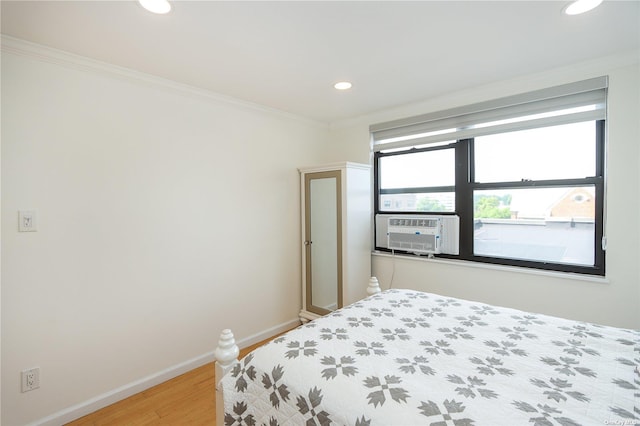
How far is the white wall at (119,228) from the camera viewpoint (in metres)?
1.80

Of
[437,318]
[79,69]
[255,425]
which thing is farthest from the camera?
[79,69]

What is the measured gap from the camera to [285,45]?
1865 mm

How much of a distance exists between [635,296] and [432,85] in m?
2.05

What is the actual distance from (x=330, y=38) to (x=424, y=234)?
76.3 inches

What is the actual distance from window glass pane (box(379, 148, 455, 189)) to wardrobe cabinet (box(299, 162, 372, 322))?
10.5 inches

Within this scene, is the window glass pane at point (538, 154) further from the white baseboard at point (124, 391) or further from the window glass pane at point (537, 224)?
the white baseboard at point (124, 391)

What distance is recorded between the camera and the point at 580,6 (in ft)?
5.03

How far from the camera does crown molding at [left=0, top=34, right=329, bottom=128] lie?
1.76 metres

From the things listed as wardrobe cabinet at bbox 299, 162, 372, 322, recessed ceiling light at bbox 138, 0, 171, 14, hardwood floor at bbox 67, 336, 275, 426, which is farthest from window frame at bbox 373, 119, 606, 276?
recessed ceiling light at bbox 138, 0, 171, 14

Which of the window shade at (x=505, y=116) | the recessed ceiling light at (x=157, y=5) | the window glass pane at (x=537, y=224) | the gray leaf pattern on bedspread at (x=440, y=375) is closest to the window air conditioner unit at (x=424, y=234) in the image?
the window glass pane at (x=537, y=224)

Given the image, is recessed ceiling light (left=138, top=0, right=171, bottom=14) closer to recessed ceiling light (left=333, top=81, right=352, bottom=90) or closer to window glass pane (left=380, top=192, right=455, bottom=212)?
recessed ceiling light (left=333, top=81, right=352, bottom=90)

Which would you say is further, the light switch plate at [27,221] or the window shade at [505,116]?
the window shade at [505,116]

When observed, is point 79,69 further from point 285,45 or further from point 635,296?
point 635,296

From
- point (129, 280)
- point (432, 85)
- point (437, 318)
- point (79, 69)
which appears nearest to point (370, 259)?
point (437, 318)
